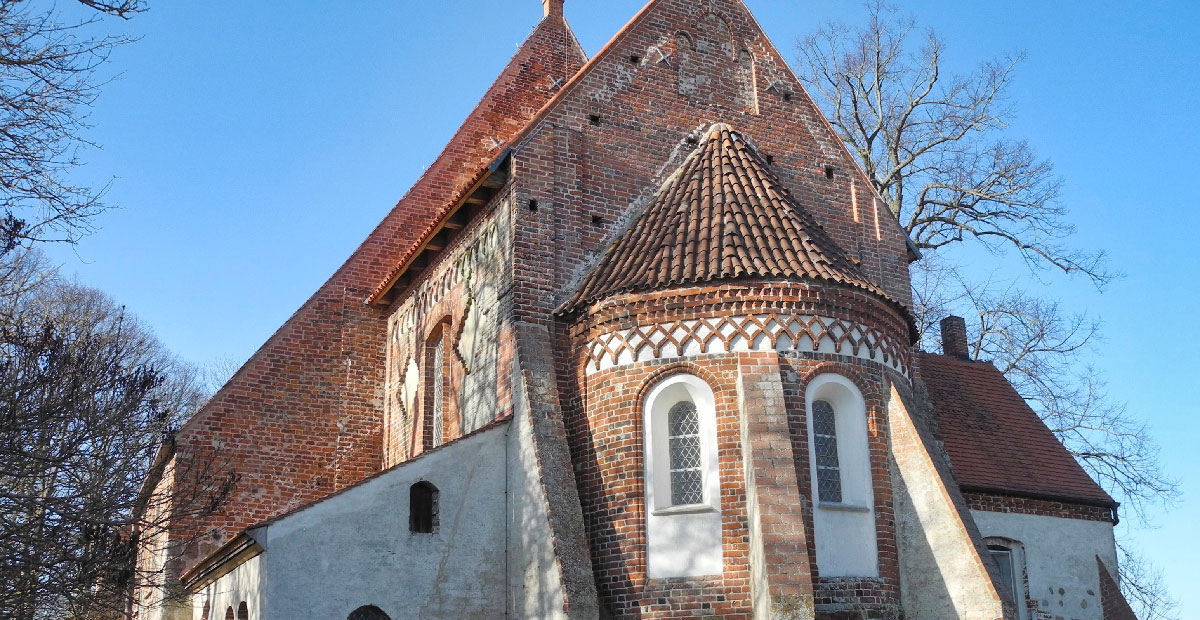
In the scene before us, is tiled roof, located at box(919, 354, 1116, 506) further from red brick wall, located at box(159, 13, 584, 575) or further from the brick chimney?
red brick wall, located at box(159, 13, 584, 575)

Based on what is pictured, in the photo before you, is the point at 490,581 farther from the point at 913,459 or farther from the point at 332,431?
the point at 332,431

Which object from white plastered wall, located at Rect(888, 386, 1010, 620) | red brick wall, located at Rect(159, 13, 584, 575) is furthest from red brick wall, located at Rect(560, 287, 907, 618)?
red brick wall, located at Rect(159, 13, 584, 575)

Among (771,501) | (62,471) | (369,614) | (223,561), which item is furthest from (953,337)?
(62,471)

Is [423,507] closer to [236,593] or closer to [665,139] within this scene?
[236,593]

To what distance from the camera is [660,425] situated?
504 inches

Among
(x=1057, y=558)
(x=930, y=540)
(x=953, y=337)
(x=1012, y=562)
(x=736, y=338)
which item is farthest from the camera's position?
(x=953, y=337)

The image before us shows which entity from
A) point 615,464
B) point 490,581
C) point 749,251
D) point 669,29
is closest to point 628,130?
point 669,29

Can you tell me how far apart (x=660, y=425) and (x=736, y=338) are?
1339 millimetres

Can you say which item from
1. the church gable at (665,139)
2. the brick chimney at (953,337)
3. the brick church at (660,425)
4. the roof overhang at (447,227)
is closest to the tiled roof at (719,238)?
the brick church at (660,425)

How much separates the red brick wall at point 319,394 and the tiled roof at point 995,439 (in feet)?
27.2

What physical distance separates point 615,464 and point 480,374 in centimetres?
298

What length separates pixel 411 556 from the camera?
12391 mm

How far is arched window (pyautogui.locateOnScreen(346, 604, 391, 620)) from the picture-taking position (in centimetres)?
1208

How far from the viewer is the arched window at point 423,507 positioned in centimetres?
1269
